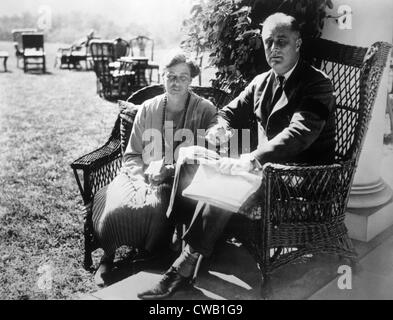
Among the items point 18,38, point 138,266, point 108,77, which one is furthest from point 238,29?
point 18,38

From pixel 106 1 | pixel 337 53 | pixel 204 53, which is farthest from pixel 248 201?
pixel 106 1

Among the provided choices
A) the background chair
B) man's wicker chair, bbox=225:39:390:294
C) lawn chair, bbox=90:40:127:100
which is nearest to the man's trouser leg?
man's wicker chair, bbox=225:39:390:294

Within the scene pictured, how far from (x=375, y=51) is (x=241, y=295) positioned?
1.44 meters

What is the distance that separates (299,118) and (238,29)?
42.3 inches

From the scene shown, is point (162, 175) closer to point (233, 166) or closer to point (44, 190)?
point (233, 166)

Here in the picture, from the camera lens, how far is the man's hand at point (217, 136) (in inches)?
116

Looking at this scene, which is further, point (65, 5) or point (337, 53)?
point (65, 5)

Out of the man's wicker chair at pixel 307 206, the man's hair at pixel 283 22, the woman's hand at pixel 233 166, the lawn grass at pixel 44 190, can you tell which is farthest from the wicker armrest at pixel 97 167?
the man's hair at pixel 283 22

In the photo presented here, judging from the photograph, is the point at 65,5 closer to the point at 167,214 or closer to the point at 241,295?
the point at 167,214

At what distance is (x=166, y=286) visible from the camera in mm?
2566

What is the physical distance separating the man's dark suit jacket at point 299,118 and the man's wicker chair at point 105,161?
0.65 meters

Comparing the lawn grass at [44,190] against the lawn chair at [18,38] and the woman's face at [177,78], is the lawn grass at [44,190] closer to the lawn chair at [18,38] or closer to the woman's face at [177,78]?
the woman's face at [177,78]

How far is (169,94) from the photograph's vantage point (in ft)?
10.0

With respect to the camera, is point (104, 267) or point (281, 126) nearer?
point (281, 126)
